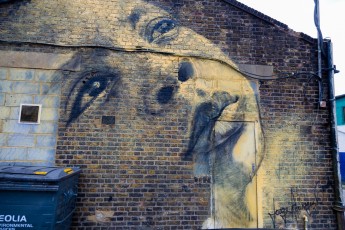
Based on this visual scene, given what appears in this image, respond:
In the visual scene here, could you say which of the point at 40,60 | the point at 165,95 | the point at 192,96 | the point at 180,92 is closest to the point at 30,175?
the point at 40,60

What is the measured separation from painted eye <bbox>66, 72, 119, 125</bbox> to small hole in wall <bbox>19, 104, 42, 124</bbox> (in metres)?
0.58

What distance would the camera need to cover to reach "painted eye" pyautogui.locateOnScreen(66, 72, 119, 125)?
503 cm

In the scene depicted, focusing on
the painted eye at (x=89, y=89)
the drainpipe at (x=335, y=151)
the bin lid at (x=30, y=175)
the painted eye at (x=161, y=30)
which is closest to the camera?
the bin lid at (x=30, y=175)

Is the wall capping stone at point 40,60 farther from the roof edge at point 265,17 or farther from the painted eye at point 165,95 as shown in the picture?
the roof edge at point 265,17

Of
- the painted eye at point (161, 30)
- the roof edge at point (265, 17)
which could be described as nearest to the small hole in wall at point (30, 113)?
the painted eye at point (161, 30)

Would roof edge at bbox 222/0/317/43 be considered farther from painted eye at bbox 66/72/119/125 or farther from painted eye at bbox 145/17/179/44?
painted eye at bbox 66/72/119/125

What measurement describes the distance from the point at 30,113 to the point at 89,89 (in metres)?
1.18

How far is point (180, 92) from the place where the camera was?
17.5 feet

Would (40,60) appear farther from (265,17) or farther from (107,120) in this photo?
(265,17)

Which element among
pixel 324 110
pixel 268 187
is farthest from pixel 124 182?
pixel 324 110

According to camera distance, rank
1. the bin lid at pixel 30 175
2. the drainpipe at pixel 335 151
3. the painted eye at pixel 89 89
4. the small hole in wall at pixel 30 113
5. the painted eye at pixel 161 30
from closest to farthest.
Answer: the bin lid at pixel 30 175 < the small hole in wall at pixel 30 113 < the painted eye at pixel 89 89 < the drainpipe at pixel 335 151 < the painted eye at pixel 161 30

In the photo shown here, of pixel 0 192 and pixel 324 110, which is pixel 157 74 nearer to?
pixel 0 192

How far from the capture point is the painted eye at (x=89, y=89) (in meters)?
5.03

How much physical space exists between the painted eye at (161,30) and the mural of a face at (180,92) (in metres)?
0.02
